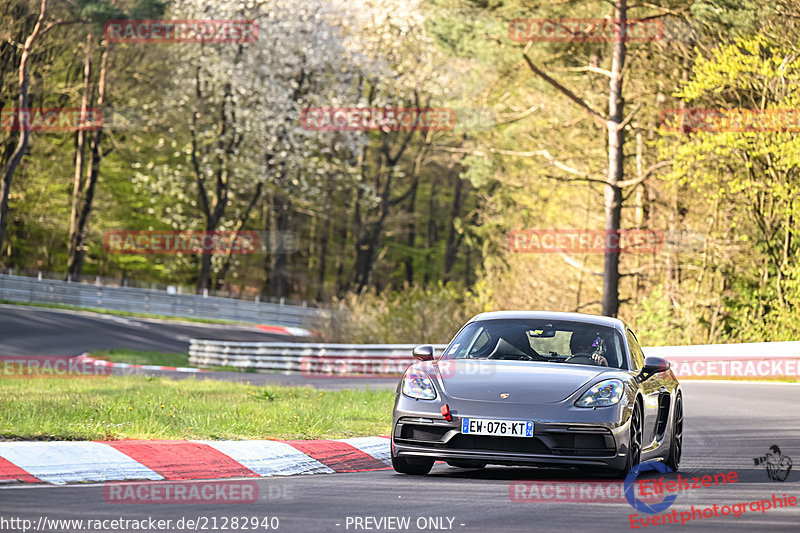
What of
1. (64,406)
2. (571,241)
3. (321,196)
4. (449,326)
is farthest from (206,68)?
(64,406)

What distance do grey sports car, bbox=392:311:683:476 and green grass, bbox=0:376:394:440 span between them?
218 centimetres

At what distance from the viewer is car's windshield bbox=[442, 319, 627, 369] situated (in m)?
10.4

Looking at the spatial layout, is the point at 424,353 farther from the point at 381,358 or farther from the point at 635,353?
the point at 381,358

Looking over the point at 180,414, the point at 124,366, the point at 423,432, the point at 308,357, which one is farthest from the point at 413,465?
the point at 308,357

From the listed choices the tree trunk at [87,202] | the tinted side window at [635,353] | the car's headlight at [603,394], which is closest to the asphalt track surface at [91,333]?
the tree trunk at [87,202]

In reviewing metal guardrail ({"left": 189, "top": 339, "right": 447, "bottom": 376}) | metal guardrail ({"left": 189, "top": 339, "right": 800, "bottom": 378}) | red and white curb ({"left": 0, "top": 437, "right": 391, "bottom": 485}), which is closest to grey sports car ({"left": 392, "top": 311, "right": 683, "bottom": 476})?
red and white curb ({"left": 0, "top": 437, "right": 391, "bottom": 485})

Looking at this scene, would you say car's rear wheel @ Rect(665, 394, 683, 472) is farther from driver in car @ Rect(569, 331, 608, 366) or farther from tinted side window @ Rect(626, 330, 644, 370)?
driver in car @ Rect(569, 331, 608, 366)

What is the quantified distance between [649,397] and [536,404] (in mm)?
1537

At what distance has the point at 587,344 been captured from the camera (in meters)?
10.6

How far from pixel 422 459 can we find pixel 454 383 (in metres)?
0.65

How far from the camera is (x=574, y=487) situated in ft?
29.6

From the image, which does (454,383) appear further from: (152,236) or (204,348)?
(152,236)

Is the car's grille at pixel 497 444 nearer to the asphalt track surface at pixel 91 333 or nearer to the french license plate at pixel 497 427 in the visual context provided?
the french license plate at pixel 497 427

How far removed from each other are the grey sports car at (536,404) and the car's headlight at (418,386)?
11 millimetres
